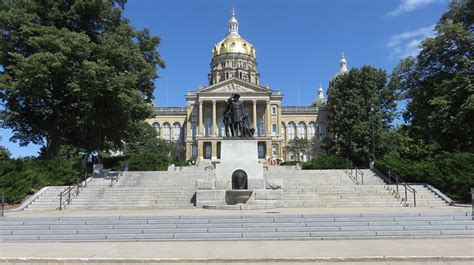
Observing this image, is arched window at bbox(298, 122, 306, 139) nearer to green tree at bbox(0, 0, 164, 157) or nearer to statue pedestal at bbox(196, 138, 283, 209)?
green tree at bbox(0, 0, 164, 157)

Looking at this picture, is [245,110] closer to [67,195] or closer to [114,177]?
[114,177]

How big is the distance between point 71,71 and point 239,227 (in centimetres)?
1761

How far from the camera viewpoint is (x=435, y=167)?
2239cm

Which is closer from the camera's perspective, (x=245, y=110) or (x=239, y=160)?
(x=239, y=160)

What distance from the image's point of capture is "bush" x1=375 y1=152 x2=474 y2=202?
774 inches

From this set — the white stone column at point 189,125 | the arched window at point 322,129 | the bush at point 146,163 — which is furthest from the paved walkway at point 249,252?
the arched window at point 322,129

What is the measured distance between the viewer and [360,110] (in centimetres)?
5147

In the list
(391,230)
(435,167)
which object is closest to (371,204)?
(435,167)

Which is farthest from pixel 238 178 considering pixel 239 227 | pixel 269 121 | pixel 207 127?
pixel 207 127

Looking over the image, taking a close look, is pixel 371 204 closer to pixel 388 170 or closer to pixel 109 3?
pixel 388 170

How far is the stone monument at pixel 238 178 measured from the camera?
18.1m

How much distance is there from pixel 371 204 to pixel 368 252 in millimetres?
10920

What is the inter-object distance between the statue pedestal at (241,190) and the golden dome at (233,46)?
272ft

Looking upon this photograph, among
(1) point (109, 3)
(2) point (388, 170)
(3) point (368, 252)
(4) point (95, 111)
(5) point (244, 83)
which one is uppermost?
(5) point (244, 83)
